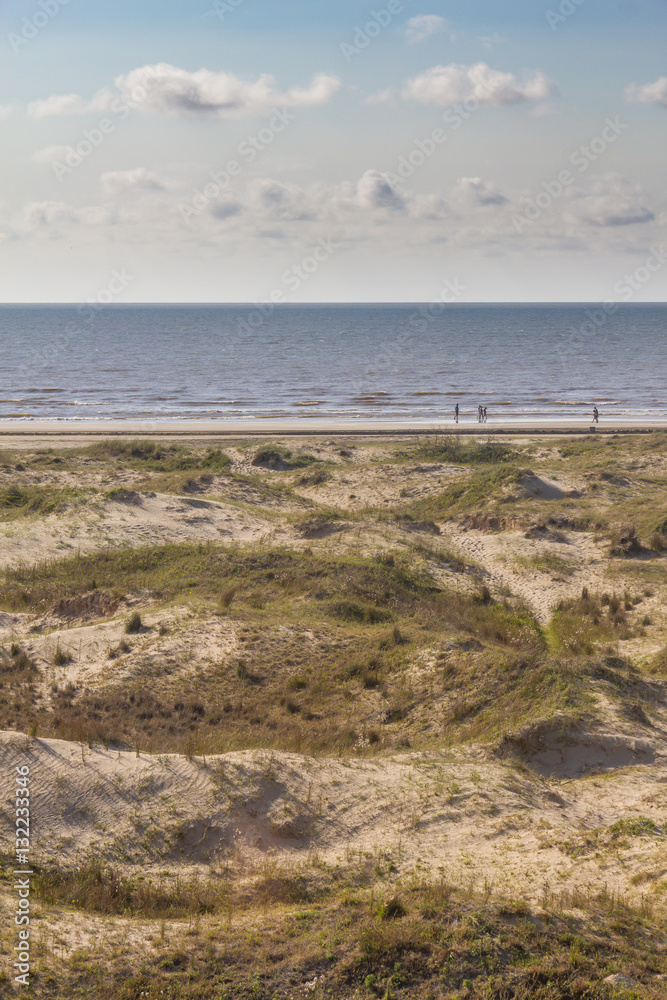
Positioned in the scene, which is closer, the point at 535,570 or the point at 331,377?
the point at 535,570

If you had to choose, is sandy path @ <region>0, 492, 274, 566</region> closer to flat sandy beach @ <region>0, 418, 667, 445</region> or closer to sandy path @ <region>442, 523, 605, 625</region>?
sandy path @ <region>442, 523, 605, 625</region>

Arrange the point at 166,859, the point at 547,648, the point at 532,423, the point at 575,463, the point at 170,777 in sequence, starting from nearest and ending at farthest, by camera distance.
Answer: the point at 166,859, the point at 170,777, the point at 547,648, the point at 575,463, the point at 532,423

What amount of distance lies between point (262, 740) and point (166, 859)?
3.28 meters

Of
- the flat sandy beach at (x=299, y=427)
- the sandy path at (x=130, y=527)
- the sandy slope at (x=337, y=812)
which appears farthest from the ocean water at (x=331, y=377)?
the sandy slope at (x=337, y=812)

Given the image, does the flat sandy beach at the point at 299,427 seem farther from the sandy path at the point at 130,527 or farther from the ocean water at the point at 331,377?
the sandy path at the point at 130,527

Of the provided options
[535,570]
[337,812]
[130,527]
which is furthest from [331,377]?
[337,812]

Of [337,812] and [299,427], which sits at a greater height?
[299,427]

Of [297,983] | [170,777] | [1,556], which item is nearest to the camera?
[297,983]

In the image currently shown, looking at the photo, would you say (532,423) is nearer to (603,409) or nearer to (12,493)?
(603,409)

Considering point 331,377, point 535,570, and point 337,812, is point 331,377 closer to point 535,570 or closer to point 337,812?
point 535,570

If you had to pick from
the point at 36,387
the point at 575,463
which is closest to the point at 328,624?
the point at 575,463

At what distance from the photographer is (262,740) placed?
12125mm

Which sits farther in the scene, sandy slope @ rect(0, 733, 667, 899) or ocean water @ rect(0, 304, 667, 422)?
ocean water @ rect(0, 304, 667, 422)

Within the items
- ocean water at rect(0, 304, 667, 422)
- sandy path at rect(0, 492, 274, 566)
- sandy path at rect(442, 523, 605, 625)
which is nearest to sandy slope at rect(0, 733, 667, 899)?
sandy path at rect(442, 523, 605, 625)
